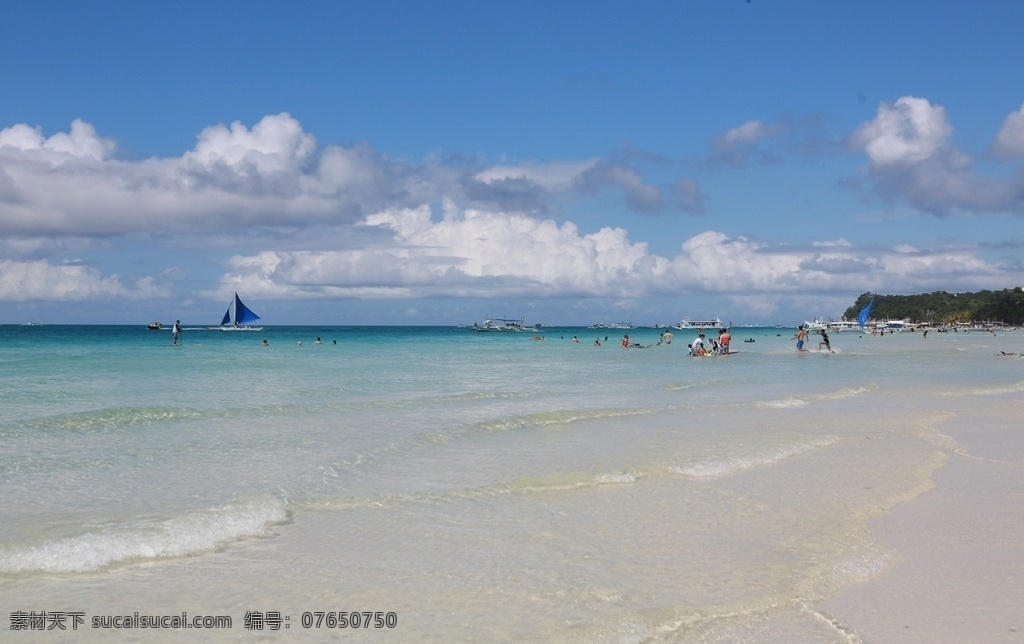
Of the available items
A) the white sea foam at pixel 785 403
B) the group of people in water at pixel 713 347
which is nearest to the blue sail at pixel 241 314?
the group of people in water at pixel 713 347

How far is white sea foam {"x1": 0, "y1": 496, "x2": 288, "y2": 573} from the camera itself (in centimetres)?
739

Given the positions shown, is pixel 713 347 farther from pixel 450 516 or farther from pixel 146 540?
pixel 146 540

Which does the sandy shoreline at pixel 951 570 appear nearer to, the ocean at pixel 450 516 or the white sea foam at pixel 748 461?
the ocean at pixel 450 516

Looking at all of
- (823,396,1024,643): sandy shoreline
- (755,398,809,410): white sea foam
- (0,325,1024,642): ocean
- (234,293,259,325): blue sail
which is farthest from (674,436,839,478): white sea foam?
(234,293,259,325): blue sail

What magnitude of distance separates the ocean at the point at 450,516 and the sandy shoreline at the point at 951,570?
0.85ft

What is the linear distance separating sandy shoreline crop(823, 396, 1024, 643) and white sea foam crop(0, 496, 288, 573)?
241 inches

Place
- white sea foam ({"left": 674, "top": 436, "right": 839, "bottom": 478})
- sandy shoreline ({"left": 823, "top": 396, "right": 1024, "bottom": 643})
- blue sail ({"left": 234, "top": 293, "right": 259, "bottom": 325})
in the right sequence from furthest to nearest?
blue sail ({"left": 234, "top": 293, "right": 259, "bottom": 325})
white sea foam ({"left": 674, "top": 436, "right": 839, "bottom": 478})
sandy shoreline ({"left": 823, "top": 396, "right": 1024, "bottom": 643})

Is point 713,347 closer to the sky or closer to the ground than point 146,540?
closer to the sky

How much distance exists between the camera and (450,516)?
936 cm

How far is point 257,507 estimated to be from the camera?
9523mm

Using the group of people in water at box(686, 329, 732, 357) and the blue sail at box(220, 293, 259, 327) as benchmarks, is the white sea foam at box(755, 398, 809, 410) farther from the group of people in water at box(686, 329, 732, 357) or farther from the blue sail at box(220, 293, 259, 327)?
the blue sail at box(220, 293, 259, 327)

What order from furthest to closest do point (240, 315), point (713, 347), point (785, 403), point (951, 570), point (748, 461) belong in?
point (240, 315), point (713, 347), point (785, 403), point (748, 461), point (951, 570)

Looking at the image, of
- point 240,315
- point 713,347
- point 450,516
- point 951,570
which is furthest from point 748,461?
point 240,315

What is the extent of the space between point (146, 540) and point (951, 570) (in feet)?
26.3
